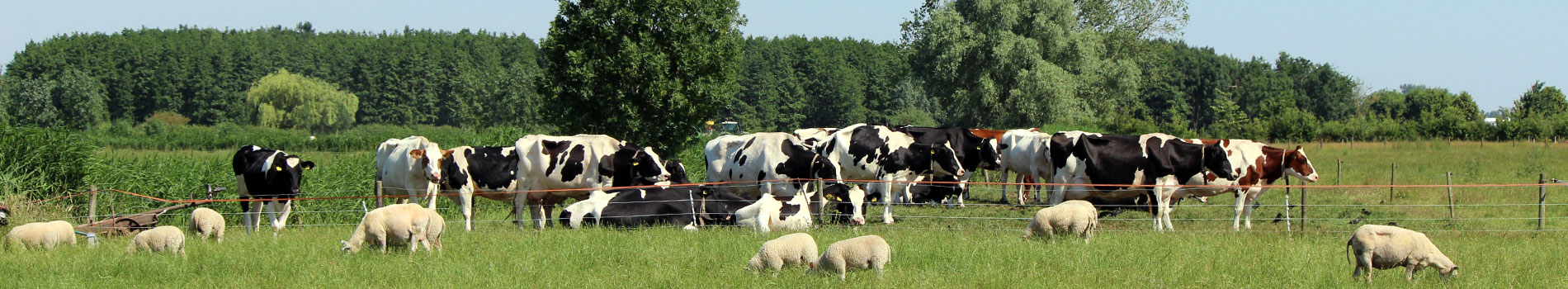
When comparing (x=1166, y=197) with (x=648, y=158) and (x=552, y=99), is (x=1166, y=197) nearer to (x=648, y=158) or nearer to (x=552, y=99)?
(x=648, y=158)

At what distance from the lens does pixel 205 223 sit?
13555mm

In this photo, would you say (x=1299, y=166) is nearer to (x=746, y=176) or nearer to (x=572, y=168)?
(x=746, y=176)

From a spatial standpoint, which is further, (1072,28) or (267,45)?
(267,45)

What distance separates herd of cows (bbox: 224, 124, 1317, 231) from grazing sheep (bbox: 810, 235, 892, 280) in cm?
491

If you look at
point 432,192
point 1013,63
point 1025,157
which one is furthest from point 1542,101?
point 432,192

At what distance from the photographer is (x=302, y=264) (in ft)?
36.8

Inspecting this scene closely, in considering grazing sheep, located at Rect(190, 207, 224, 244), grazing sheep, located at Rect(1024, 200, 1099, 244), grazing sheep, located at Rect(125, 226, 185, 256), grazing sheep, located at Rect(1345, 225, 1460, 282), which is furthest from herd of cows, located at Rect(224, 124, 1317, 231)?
grazing sheep, located at Rect(1345, 225, 1460, 282)

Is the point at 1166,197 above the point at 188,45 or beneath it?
beneath

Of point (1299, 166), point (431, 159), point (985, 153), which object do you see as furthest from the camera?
point (985, 153)

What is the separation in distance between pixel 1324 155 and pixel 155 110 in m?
113

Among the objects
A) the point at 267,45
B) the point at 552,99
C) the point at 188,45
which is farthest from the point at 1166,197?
the point at 267,45

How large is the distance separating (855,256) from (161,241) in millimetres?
7375

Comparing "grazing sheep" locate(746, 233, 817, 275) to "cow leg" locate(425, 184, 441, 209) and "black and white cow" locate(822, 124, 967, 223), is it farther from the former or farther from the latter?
"black and white cow" locate(822, 124, 967, 223)

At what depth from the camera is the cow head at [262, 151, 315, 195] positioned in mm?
16969
